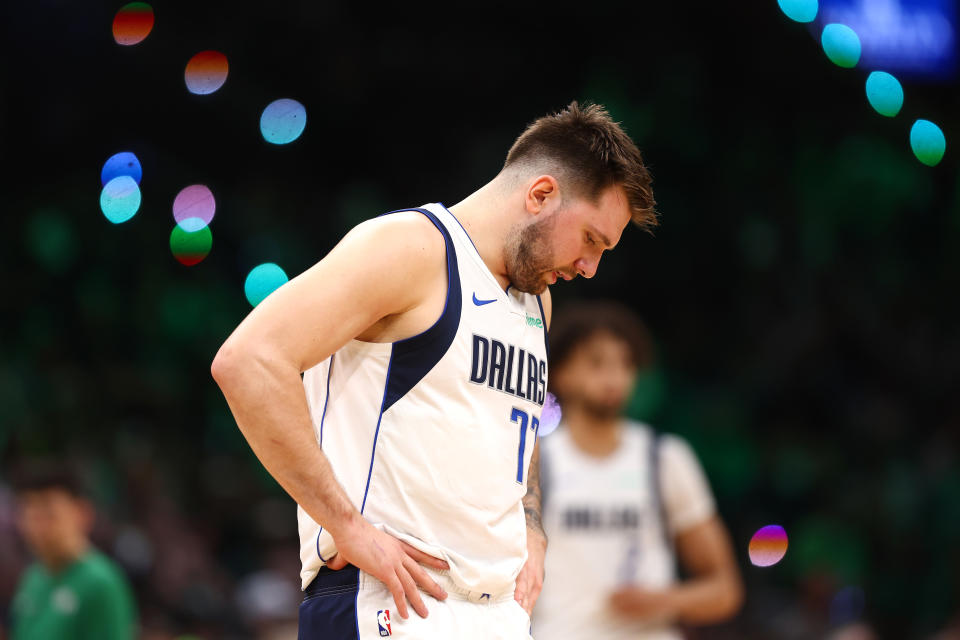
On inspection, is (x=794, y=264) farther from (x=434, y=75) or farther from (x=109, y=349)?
(x=109, y=349)

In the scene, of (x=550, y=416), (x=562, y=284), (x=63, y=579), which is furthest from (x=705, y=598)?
(x=562, y=284)

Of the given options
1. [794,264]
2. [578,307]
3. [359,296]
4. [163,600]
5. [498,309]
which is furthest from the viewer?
[794,264]

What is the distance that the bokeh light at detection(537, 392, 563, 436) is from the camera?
461 centimetres

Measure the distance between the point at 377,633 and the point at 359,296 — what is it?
2.36 feet

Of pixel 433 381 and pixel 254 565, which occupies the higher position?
pixel 433 381

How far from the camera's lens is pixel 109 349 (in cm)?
953

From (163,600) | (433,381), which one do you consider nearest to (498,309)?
(433,381)

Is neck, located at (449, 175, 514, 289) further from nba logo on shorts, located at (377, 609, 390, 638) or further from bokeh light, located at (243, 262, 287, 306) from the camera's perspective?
bokeh light, located at (243, 262, 287, 306)

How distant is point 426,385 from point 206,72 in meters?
2.61

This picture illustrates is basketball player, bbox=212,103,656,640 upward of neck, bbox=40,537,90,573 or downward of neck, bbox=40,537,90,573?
upward

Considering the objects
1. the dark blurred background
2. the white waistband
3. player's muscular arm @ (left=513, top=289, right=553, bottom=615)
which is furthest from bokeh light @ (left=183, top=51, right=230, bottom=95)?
the white waistband

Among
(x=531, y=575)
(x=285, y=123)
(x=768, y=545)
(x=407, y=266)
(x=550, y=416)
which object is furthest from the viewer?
(x=768, y=545)

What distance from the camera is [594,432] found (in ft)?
15.4

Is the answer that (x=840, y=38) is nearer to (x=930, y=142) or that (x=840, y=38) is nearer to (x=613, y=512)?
(x=930, y=142)
